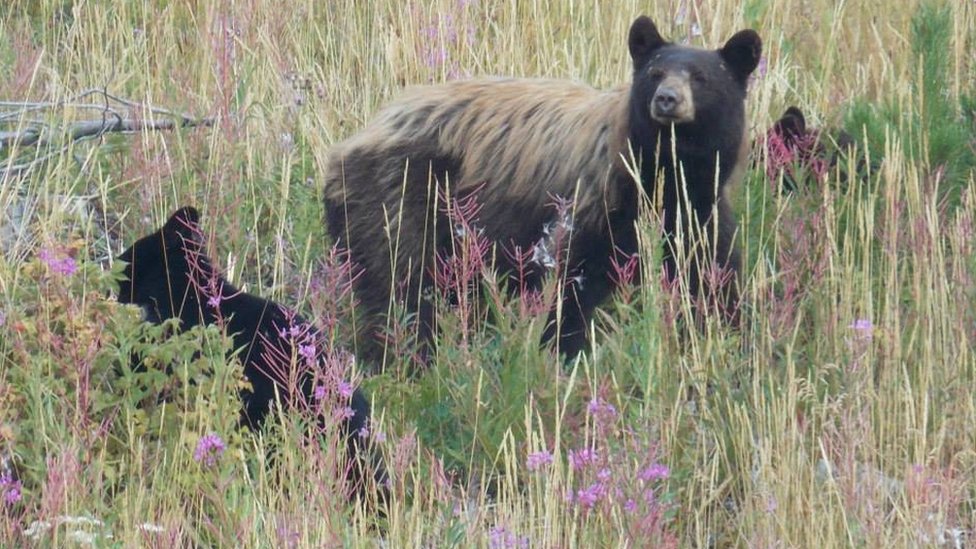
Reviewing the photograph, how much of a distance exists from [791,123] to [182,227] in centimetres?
285

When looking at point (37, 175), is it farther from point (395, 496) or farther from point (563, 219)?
point (395, 496)

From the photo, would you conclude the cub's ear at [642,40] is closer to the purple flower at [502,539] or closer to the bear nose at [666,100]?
the bear nose at [666,100]

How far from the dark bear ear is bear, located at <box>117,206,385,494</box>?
8.80 ft

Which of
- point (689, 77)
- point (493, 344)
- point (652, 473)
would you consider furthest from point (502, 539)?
point (689, 77)

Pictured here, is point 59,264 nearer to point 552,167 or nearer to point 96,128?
point 96,128

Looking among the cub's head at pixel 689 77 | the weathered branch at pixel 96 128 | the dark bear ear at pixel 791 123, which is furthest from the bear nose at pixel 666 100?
the weathered branch at pixel 96 128

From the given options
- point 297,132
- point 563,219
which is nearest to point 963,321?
point 563,219

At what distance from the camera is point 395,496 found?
3.75m

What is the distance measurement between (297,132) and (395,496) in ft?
11.5

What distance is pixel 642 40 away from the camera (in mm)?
6199

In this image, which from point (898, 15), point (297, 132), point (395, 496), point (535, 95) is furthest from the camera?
point (898, 15)

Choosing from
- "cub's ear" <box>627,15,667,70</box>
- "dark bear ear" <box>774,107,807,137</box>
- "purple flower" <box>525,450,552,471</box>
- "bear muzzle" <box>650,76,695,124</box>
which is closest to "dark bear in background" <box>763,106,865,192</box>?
"dark bear ear" <box>774,107,807,137</box>

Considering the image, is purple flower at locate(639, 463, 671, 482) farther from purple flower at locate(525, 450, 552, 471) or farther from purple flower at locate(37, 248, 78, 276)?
purple flower at locate(37, 248, 78, 276)

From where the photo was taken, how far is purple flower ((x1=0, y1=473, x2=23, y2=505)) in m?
3.64
